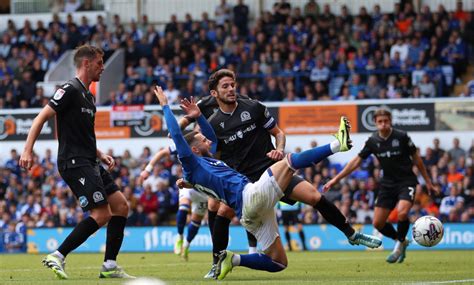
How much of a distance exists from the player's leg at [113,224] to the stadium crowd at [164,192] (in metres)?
13.8

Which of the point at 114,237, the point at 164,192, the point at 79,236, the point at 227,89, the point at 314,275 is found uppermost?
the point at 227,89

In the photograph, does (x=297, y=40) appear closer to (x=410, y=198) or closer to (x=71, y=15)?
(x=71, y=15)

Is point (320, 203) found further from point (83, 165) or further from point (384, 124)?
point (384, 124)

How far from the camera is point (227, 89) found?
40.9 feet

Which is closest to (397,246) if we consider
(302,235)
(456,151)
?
(302,235)

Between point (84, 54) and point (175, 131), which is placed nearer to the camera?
point (175, 131)

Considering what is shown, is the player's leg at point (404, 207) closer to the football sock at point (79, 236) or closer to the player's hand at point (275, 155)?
the player's hand at point (275, 155)

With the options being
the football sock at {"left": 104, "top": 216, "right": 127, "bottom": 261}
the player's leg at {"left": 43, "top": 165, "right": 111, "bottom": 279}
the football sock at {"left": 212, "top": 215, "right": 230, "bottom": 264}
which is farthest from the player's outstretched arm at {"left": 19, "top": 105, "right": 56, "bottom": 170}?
the football sock at {"left": 212, "top": 215, "right": 230, "bottom": 264}

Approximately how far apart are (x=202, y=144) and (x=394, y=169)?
6005 mm

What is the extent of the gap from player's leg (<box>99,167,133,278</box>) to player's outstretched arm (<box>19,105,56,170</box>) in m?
0.98

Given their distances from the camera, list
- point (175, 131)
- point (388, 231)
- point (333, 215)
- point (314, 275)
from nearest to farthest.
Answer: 1. point (175, 131)
2. point (333, 215)
3. point (314, 275)
4. point (388, 231)

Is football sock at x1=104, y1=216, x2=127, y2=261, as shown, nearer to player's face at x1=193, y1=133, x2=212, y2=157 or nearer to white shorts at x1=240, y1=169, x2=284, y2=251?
player's face at x1=193, y1=133, x2=212, y2=157

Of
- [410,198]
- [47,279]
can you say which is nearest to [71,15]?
[410,198]

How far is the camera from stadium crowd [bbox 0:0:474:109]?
95.5 feet
